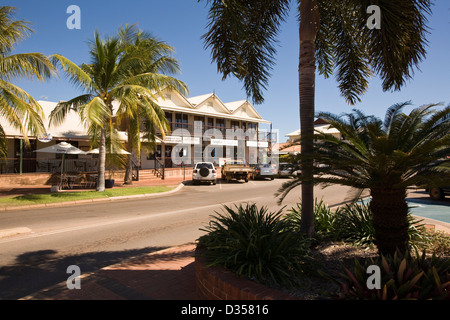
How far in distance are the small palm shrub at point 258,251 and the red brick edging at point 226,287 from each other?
12 centimetres

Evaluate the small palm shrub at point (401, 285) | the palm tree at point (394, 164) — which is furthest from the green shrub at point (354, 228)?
the small palm shrub at point (401, 285)

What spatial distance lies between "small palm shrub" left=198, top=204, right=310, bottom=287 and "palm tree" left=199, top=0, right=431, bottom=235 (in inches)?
38.0

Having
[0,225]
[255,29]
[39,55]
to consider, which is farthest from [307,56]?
[39,55]

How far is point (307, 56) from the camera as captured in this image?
212 inches

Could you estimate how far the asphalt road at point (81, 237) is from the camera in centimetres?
500

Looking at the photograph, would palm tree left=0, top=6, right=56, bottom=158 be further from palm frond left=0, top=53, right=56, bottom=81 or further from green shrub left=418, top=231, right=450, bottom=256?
green shrub left=418, top=231, right=450, bottom=256

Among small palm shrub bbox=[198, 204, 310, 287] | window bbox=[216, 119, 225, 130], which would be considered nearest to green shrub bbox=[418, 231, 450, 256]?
small palm shrub bbox=[198, 204, 310, 287]

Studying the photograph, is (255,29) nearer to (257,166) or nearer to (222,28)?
(222,28)

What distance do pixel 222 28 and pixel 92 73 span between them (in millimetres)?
10487

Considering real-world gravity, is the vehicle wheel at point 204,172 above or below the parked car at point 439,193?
above

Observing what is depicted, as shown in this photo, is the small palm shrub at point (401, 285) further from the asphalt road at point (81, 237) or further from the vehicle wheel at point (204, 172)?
the vehicle wheel at point (204, 172)

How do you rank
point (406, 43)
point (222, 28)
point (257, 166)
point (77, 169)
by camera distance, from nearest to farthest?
point (406, 43) < point (222, 28) < point (77, 169) < point (257, 166)

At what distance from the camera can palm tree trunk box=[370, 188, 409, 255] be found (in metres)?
3.86

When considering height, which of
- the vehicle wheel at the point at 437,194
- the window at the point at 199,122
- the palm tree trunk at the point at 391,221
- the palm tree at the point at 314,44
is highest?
the window at the point at 199,122
